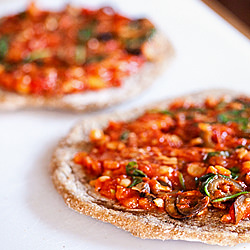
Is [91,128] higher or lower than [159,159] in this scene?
lower

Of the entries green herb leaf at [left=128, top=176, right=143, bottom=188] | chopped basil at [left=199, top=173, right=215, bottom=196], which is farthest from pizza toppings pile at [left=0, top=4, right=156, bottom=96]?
chopped basil at [left=199, top=173, right=215, bottom=196]

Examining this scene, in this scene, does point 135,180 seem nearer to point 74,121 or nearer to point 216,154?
point 216,154

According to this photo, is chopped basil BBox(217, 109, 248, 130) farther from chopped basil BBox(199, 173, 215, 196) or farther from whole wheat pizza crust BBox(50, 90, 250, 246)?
whole wheat pizza crust BBox(50, 90, 250, 246)

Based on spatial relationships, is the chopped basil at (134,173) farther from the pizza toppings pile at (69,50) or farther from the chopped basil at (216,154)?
the pizza toppings pile at (69,50)

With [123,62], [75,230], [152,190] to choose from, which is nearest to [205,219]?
[152,190]

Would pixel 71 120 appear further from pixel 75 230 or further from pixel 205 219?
pixel 205 219

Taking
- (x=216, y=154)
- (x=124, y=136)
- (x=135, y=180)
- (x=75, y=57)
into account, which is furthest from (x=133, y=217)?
(x=75, y=57)
